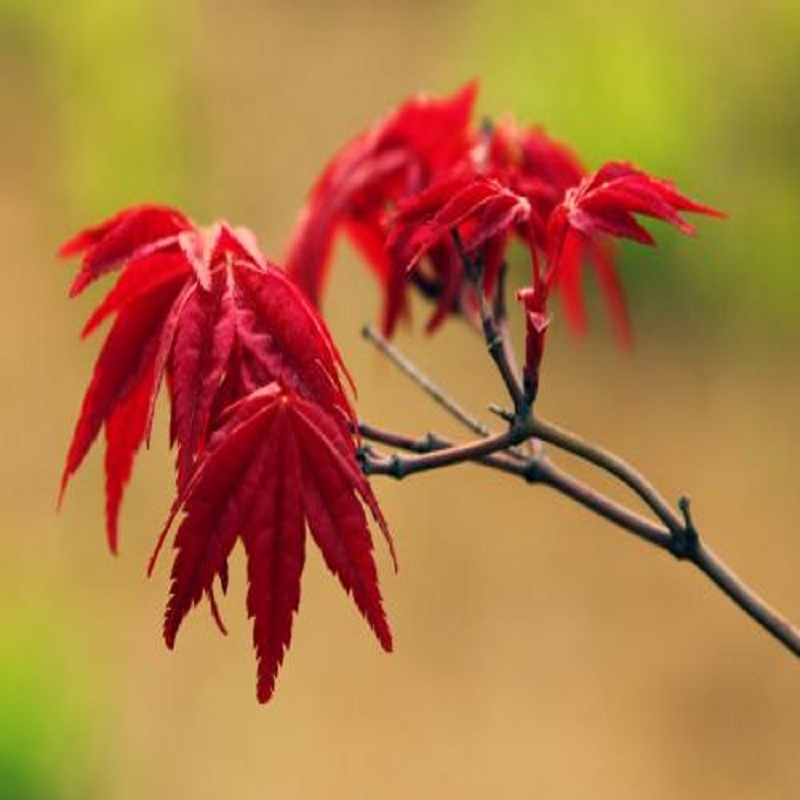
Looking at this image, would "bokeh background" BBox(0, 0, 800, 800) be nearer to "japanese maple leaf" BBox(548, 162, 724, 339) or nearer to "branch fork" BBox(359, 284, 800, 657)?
"branch fork" BBox(359, 284, 800, 657)

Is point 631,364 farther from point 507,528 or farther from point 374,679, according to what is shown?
point 374,679

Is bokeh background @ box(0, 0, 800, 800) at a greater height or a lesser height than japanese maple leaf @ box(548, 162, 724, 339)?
lesser

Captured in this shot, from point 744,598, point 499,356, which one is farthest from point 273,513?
point 744,598

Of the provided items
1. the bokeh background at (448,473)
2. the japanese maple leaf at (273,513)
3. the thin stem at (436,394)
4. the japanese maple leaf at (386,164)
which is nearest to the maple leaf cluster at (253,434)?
the japanese maple leaf at (273,513)

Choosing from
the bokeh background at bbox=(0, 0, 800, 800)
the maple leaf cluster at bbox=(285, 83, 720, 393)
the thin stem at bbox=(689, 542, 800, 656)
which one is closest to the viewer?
the thin stem at bbox=(689, 542, 800, 656)

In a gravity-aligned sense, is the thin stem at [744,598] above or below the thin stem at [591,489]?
below

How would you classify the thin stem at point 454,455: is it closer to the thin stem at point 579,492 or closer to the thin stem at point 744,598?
the thin stem at point 579,492

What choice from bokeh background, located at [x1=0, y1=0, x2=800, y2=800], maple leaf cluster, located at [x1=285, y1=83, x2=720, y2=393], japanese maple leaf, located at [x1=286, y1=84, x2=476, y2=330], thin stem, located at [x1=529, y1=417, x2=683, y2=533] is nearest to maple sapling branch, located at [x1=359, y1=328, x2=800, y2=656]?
thin stem, located at [x1=529, y1=417, x2=683, y2=533]

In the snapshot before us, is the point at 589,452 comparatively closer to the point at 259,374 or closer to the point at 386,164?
the point at 259,374
